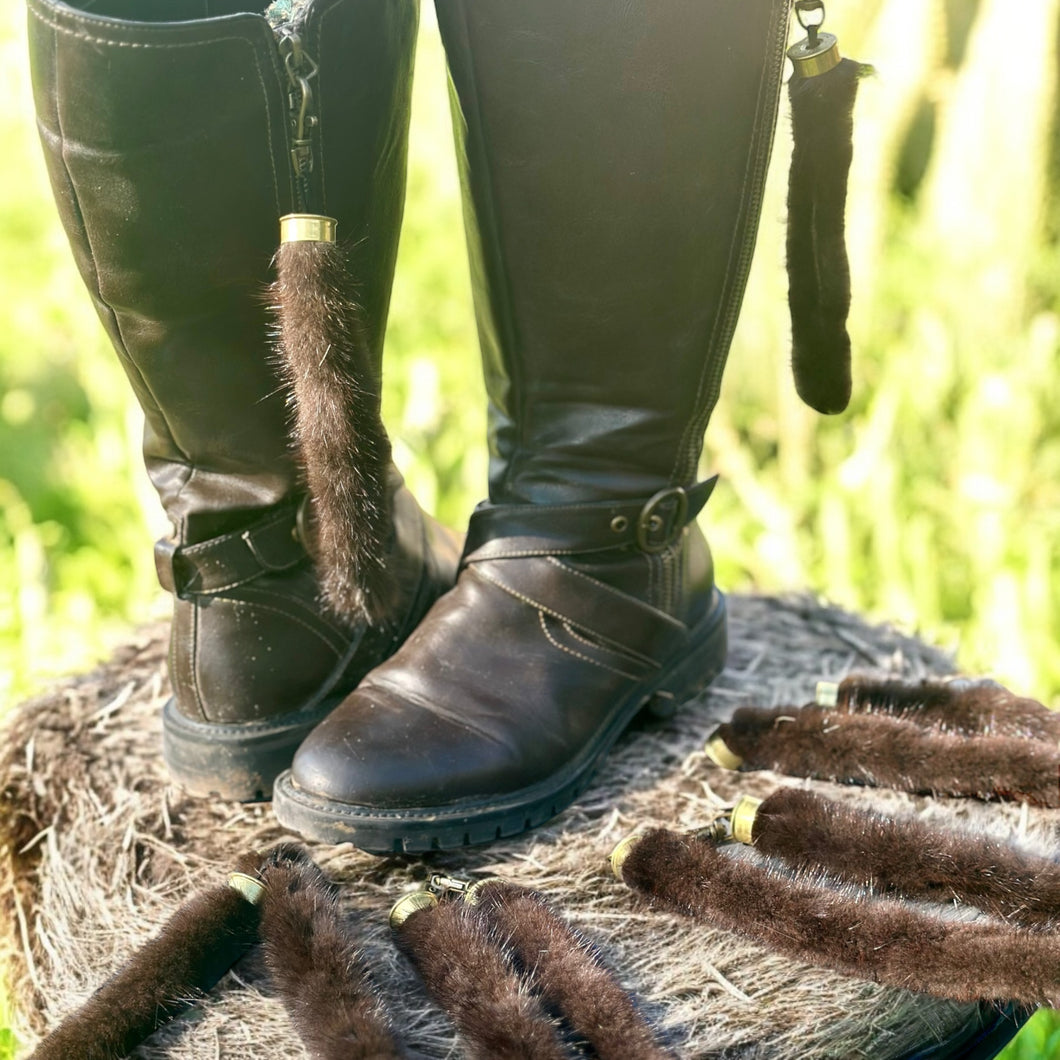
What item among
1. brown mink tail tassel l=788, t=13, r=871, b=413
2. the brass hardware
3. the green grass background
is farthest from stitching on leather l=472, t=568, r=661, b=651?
the green grass background

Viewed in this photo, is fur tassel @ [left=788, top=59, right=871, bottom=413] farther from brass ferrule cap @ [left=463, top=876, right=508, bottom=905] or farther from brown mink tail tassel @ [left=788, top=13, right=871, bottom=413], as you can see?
brass ferrule cap @ [left=463, top=876, right=508, bottom=905]

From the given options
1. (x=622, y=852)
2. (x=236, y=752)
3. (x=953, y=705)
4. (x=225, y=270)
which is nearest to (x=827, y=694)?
(x=953, y=705)

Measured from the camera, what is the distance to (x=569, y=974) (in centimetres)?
84

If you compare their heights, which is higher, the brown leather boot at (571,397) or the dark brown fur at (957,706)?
the brown leather boot at (571,397)

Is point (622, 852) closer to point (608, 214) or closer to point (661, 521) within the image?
point (661, 521)

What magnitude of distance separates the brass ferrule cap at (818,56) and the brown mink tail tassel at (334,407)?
446 millimetres

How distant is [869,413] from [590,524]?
4.61 ft

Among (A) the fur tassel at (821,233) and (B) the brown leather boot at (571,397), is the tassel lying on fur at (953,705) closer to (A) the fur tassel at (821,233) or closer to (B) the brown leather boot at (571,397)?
(B) the brown leather boot at (571,397)

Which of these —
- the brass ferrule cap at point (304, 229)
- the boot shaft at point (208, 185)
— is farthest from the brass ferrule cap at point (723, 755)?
the brass ferrule cap at point (304, 229)

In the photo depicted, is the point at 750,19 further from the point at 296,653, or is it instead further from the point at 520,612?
the point at 296,653

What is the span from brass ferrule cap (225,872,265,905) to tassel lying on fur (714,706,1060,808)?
467mm

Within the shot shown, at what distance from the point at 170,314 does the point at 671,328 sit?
0.45 metres

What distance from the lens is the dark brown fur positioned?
115 centimetres

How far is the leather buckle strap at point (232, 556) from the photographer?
1127 mm
